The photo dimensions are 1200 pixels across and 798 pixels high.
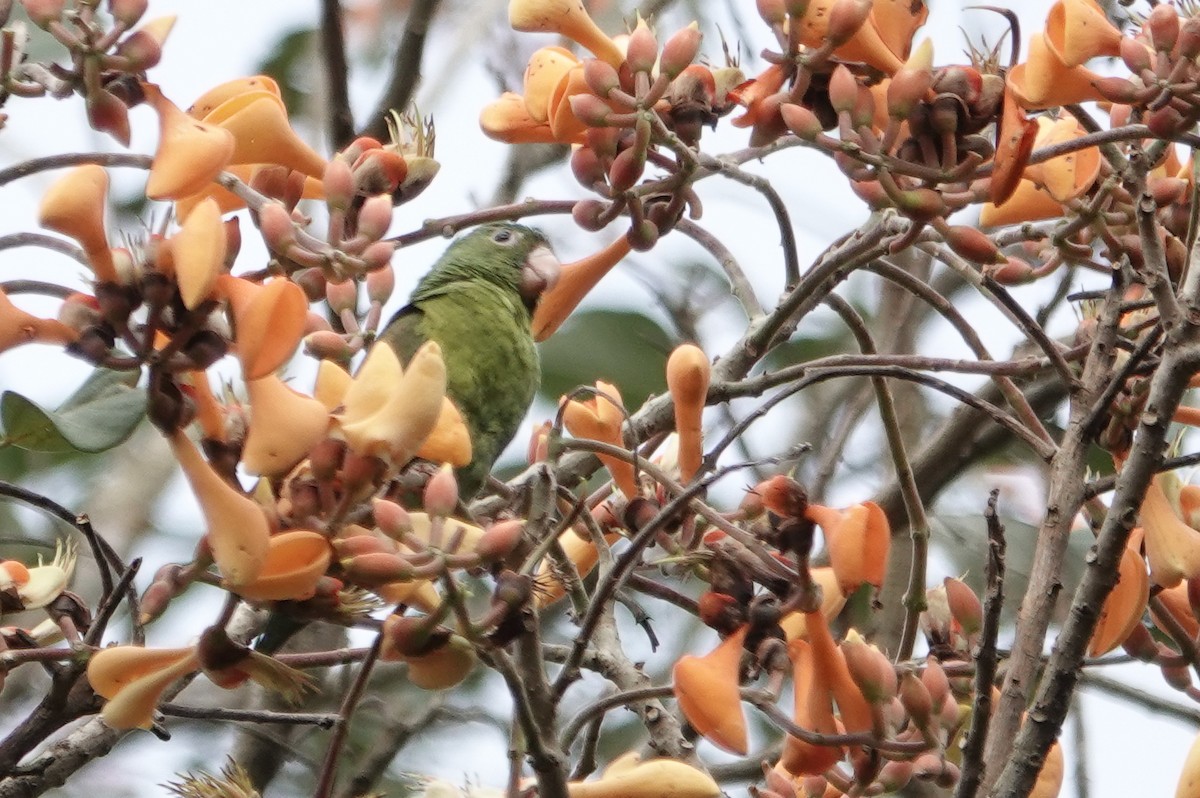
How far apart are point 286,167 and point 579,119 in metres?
0.33

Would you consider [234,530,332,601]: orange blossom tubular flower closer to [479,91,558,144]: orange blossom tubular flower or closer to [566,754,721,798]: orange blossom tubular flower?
[566,754,721,798]: orange blossom tubular flower

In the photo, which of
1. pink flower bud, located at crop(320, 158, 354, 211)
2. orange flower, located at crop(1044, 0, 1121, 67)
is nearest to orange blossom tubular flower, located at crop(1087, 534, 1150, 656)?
orange flower, located at crop(1044, 0, 1121, 67)

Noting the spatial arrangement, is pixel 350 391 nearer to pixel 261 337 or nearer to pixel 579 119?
pixel 261 337

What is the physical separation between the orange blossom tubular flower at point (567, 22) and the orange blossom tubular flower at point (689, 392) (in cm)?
35

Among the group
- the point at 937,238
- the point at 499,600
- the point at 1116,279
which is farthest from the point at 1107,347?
the point at 499,600

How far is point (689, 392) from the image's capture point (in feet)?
5.36

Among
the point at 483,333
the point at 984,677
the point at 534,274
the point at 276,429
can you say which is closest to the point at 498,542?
the point at 276,429

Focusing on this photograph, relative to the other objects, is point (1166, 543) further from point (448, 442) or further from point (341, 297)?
point (341, 297)

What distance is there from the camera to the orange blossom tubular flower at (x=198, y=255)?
3.84 ft

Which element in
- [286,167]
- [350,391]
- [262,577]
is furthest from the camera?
[286,167]

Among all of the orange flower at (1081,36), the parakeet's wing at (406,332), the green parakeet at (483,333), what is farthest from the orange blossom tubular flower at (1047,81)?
the parakeet's wing at (406,332)

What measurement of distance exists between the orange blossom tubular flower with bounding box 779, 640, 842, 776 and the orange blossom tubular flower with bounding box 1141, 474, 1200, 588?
0.40 metres

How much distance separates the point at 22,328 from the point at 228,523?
27cm

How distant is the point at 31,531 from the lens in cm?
356
